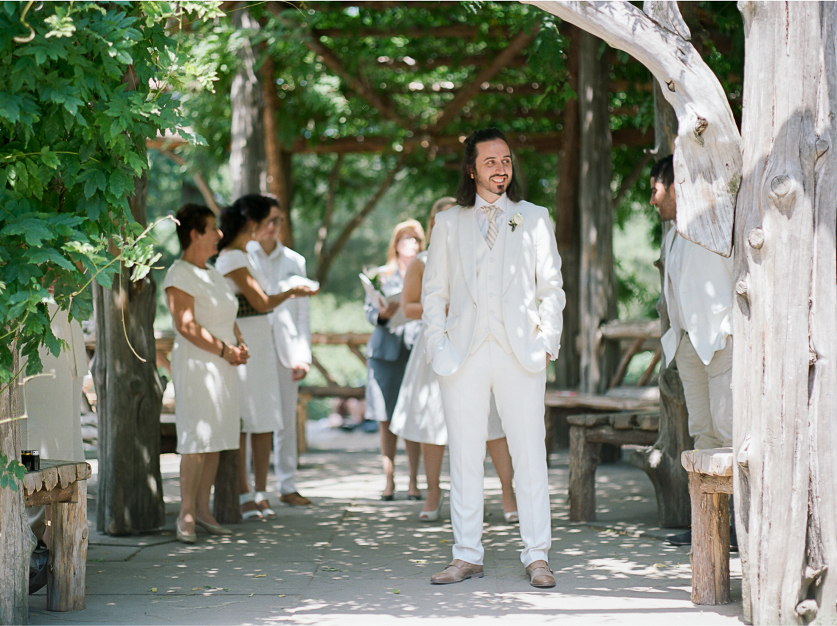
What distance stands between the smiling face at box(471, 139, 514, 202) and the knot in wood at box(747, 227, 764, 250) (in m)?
1.18

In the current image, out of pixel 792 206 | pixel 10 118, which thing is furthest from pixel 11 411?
pixel 792 206

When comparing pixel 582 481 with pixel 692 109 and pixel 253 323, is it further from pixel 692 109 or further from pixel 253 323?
pixel 692 109

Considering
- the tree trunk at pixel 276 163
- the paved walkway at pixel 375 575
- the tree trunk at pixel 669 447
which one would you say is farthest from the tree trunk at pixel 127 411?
the tree trunk at pixel 276 163

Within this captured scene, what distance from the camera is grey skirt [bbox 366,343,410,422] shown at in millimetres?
6660

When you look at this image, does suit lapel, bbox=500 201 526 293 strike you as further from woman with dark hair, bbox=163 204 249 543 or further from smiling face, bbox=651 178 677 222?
woman with dark hair, bbox=163 204 249 543

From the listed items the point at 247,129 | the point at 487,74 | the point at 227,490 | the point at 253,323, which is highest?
the point at 487,74

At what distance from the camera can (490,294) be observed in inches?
158

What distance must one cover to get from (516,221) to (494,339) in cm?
53

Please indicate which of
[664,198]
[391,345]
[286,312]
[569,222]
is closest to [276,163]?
[569,222]

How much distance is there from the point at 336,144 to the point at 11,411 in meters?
8.36

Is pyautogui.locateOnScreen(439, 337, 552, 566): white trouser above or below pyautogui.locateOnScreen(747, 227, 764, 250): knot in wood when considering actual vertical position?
below

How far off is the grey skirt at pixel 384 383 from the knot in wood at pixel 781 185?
3726mm

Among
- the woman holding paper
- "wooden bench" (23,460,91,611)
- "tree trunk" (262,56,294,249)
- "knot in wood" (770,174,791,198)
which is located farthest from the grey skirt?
"tree trunk" (262,56,294,249)

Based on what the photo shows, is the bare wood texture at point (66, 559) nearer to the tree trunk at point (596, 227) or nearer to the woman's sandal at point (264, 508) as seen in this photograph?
the woman's sandal at point (264, 508)
